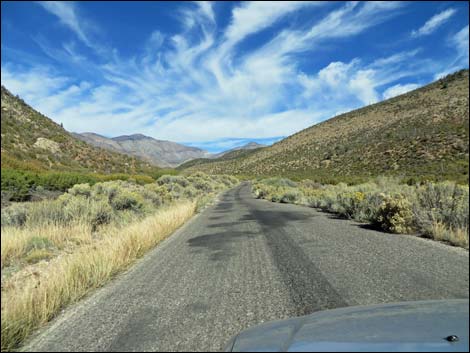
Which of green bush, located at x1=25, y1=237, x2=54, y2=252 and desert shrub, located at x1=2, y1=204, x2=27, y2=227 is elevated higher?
desert shrub, located at x1=2, y1=204, x2=27, y2=227

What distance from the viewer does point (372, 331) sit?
2191 mm

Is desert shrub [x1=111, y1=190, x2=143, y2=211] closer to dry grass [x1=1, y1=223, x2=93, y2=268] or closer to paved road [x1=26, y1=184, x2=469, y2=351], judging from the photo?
dry grass [x1=1, y1=223, x2=93, y2=268]

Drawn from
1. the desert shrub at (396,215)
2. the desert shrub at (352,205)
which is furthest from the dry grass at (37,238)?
the desert shrub at (352,205)

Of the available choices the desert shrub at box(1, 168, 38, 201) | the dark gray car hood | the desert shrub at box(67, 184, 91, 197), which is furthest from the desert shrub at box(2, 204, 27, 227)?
the dark gray car hood

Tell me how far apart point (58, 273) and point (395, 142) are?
53.7m

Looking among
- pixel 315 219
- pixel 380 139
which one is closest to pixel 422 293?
pixel 315 219

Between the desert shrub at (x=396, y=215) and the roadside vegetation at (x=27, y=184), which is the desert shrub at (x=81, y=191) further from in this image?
the desert shrub at (x=396, y=215)

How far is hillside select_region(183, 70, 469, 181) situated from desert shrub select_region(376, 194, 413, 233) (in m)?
19.2

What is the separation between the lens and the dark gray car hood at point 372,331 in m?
1.92

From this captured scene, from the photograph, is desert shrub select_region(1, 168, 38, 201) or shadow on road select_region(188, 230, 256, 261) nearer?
shadow on road select_region(188, 230, 256, 261)

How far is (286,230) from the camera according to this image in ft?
34.9

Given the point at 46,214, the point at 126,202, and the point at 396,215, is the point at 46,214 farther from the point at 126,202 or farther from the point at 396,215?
the point at 396,215

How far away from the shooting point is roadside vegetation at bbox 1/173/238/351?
13.9ft

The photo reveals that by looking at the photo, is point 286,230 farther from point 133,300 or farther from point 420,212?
point 133,300
